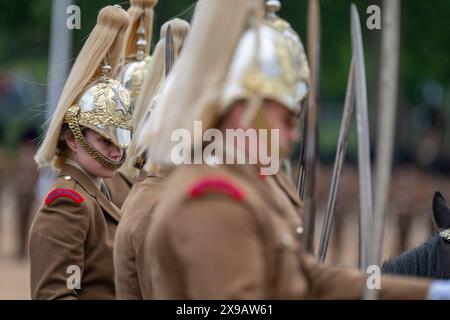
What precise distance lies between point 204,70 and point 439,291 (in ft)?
3.24

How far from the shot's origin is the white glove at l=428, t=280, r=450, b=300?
347 centimetres

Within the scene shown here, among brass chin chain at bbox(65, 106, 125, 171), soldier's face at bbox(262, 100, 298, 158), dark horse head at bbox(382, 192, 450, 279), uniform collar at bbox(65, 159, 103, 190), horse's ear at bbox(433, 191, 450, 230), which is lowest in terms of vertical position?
dark horse head at bbox(382, 192, 450, 279)

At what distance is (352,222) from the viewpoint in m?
24.7

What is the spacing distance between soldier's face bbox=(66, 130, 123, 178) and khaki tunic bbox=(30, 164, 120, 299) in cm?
5

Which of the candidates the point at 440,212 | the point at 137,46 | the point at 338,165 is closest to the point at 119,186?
the point at 137,46

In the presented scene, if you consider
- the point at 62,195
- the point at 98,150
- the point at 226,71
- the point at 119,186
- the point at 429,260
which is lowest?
the point at 429,260

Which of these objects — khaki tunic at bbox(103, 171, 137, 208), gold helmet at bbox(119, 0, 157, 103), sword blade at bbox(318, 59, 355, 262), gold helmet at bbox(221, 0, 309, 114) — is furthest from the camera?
gold helmet at bbox(119, 0, 157, 103)

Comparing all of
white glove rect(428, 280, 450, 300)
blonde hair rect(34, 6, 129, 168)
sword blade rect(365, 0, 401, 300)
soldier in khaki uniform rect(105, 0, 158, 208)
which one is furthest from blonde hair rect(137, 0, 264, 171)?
soldier in khaki uniform rect(105, 0, 158, 208)

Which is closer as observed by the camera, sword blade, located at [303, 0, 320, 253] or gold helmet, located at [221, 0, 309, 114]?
gold helmet, located at [221, 0, 309, 114]

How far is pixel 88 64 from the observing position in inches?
203

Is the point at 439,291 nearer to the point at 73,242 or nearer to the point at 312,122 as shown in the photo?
the point at 312,122

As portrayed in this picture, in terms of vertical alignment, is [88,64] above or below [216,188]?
above

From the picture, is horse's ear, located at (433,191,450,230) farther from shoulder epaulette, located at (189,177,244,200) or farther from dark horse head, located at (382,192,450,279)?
shoulder epaulette, located at (189,177,244,200)

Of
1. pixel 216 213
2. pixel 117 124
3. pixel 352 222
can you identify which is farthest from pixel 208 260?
pixel 352 222
